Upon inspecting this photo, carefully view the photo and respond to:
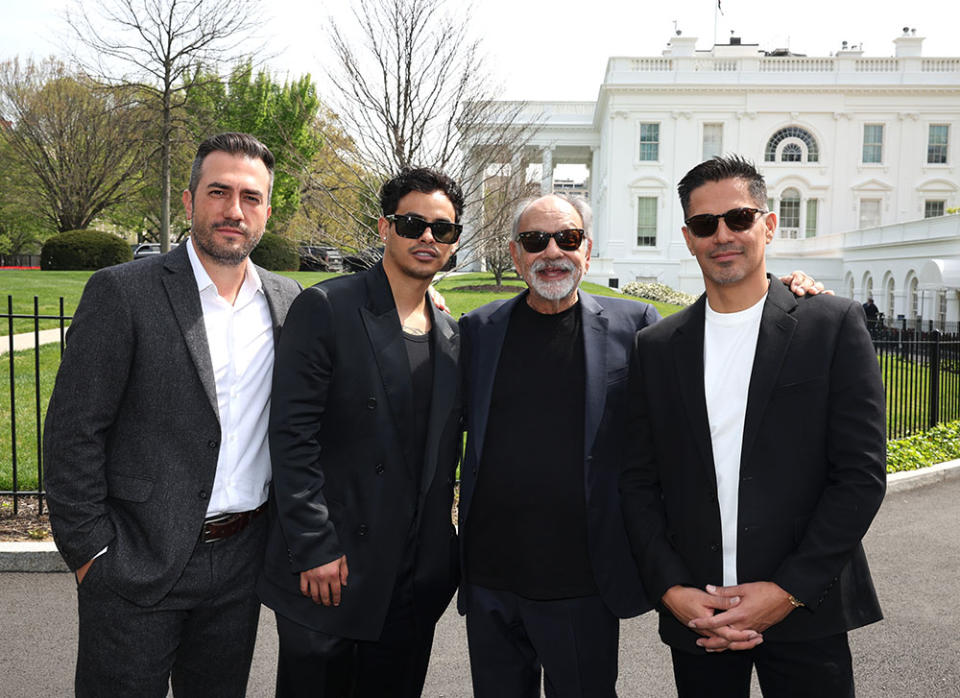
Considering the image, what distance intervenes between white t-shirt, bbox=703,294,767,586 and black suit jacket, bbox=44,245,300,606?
1883 millimetres

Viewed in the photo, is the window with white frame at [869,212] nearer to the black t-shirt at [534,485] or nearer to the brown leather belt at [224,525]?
the black t-shirt at [534,485]

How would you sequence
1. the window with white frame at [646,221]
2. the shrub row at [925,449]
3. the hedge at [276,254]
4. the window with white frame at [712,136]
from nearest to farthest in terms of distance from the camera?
the shrub row at [925,449], the hedge at [276,254], the window with white frame at [646,221], the window with white frame at [712,136]

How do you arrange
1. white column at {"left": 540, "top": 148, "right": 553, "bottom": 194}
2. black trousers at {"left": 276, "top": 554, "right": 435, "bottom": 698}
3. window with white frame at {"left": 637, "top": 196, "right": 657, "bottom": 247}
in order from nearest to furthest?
black trousers at {"left": 276, "top": 554, "right": 435, "bottom": 698} < white column at {"left": 540, "top": 148, "right": 553, "bottom": 194} < window with white frame at {"left": 637, "top": 196, "right": 657, "bottom": 247}

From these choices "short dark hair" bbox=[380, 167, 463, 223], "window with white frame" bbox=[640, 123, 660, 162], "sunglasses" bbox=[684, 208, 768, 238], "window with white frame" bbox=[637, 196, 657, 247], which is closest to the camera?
"sunglasses" bbox=[684, 208, 768, 238]

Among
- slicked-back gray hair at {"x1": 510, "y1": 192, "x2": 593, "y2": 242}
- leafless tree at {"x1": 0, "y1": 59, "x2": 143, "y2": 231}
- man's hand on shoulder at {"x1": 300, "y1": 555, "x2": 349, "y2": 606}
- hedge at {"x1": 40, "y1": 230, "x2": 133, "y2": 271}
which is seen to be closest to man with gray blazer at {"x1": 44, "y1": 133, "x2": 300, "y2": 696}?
man's hand on shoulder at {"x1": 300, "y1": 555, "x2": 349, "y2": 606}

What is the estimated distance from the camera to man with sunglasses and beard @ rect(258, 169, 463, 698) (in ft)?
9.16

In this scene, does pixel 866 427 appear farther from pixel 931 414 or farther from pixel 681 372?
pixel 931 414

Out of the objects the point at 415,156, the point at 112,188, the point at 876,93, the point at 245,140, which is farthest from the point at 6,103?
the point at 876,93

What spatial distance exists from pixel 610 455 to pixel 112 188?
34873 millimetres

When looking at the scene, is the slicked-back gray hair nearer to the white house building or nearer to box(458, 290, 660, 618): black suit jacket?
box(458, 290, 660, 618): black suit jacket

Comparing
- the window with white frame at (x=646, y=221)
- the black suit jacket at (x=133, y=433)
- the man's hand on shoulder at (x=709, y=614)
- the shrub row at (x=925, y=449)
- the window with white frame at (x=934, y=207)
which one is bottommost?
the shrub row at (x=925, y=449)

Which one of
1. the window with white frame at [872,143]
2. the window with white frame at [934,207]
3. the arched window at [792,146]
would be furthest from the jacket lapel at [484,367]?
the window with white frame at [934,207]

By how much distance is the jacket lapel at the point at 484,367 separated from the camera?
3.06 metres

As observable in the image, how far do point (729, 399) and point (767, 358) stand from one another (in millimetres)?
206
